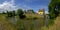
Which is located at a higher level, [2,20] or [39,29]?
[2,20]

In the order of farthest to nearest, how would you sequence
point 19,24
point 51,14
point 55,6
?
point 55,6 < point 51,14 < point 19,24

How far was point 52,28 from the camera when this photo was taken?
1327cm

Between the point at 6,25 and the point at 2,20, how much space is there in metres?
0.43

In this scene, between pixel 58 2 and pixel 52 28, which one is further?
pixel 58 2

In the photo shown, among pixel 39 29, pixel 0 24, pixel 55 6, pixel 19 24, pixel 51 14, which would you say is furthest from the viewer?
pixel 55 6

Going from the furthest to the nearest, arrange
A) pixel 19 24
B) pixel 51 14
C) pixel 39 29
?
pixel 51 14 < pixel 39 29 < pixel 19 24

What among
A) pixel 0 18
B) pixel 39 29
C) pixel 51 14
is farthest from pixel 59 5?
pixel 0 18

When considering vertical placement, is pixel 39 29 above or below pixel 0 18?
below

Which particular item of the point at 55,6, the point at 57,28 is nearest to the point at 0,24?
the point at 57,28

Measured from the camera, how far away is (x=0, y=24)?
958 cm

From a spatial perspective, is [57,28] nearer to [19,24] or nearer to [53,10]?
[19,24]

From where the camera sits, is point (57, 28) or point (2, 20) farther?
point (57, 28)

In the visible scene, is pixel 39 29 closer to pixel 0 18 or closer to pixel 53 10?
pixel 0 18

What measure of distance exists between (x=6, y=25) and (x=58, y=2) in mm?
34872
